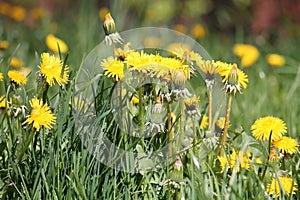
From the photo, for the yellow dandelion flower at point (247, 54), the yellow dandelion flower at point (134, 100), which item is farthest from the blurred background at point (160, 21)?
the yellow dandelion flower at point (134, 100)

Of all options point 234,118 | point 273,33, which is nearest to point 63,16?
point 273,33

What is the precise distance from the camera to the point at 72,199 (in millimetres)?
1512

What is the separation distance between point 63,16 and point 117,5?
852mm

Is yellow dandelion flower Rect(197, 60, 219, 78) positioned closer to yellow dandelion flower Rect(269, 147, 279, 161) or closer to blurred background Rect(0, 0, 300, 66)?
yellow dandelion flower Rect(269, 147, 279, 161)

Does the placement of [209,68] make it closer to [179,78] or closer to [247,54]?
[179,78]

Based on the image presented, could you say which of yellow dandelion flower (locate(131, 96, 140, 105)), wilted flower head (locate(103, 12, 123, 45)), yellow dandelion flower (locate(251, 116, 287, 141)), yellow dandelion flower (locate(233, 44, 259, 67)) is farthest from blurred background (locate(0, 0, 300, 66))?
yellow dandelion flower (locate(251, 116, 287, 141))

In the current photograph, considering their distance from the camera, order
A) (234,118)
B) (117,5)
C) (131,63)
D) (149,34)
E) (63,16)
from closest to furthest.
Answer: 1. (131,63)
2. (234,118)
3. (117,5)
4. (149,34)
5. (63,16)

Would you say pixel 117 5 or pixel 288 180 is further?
pixel 117 5

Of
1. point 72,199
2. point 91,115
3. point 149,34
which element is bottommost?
point 72,199

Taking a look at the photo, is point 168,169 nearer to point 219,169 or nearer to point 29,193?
point 219,169

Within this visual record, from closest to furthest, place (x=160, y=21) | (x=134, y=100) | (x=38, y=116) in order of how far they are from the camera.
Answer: (x=38, y=116) → (x=134, y=100) → (x=160, y=21)

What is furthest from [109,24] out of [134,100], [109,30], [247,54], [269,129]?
[247,54]

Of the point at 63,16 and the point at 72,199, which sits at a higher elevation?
the point at 63,16

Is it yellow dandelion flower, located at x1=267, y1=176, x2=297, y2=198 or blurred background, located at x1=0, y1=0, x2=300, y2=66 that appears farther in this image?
blurred background, located at x1=0, y1=0, x2=300, y2=66
